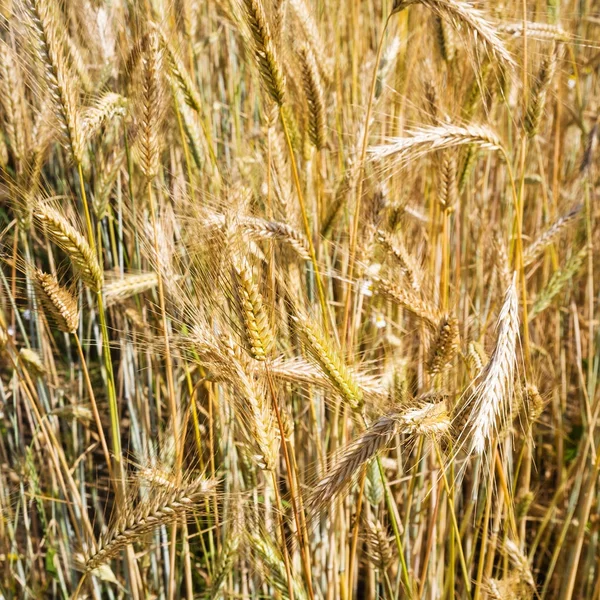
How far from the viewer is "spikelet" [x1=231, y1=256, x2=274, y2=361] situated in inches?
40.2

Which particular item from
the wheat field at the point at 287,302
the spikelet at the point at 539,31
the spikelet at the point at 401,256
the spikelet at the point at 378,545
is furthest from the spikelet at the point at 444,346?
the spikelet at the point at 539,31

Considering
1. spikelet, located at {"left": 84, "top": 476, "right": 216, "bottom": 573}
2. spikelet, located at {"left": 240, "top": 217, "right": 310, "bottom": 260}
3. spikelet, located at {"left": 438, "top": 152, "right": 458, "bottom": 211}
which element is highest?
spikelet, located at {"left": 438, "top": 152, "right": 458, "bottom": 211}

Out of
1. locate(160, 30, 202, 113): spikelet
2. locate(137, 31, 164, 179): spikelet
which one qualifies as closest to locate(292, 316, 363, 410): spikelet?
locate(137, 31, 164, 179): spikelet

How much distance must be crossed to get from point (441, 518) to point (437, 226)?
83cm

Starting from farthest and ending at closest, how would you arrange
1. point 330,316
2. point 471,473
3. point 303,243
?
point 471,473, point 330,316, point 303,243

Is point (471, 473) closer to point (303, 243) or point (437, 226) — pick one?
point (437, 226)

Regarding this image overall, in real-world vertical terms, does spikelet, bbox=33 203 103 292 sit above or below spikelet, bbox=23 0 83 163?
below

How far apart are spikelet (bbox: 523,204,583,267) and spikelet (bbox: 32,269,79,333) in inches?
42.0

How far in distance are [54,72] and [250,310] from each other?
612 millimetres

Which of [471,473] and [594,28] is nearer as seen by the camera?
[471,473]

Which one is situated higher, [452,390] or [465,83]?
[465,83]

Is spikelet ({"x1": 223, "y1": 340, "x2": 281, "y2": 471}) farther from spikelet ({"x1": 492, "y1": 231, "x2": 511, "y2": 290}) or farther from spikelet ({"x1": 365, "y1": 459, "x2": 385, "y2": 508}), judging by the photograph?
spikelet ({"x1": 492, "y1": 231, "x2": 511, "y2": 290})

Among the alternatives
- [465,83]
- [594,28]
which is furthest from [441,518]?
[594,28]

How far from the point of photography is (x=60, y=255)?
97.7 inches
